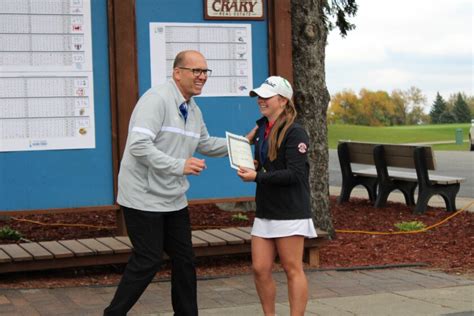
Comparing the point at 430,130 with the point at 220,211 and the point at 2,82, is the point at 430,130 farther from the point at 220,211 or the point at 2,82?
the point at 2,82

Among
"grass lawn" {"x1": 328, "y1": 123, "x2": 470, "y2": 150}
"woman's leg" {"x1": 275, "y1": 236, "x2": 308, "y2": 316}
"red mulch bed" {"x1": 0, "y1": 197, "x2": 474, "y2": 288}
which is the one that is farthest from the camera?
"grass lawn" {"x1": 328, "y1": 123, "x2": 470, "y2": 150}

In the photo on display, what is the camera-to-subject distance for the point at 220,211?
1245 centimetres

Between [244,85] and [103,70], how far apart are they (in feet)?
4.61

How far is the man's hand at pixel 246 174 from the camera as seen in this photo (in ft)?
18.8

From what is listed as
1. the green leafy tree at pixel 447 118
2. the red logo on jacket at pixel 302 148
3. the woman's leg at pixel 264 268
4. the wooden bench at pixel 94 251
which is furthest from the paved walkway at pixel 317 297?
the green leafy tree at pixel 447 118

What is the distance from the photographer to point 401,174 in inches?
549

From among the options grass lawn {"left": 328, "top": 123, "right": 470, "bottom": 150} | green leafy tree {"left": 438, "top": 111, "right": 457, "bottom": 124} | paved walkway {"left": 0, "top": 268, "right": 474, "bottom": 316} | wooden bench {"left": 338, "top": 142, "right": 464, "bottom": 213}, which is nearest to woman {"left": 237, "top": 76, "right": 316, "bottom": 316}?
paved walkway {"left": 0, "top": 268, "right": 474, "bottom": 316}

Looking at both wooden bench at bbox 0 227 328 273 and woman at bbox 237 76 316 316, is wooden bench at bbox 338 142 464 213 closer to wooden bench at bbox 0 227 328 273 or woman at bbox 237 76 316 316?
wooden bench at bbox 0 227 328 273

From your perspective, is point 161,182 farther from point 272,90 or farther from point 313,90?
point 313,90

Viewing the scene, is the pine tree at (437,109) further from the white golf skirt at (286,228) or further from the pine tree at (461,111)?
the white golf skirt at (286,228)

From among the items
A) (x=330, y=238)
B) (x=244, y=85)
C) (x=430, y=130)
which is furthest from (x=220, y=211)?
(x=430, y=130)

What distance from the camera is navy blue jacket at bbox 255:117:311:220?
5.78 metres

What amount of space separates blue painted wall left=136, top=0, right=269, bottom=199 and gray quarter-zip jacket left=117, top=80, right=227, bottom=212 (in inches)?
109

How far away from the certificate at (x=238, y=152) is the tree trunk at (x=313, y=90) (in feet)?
13.4
